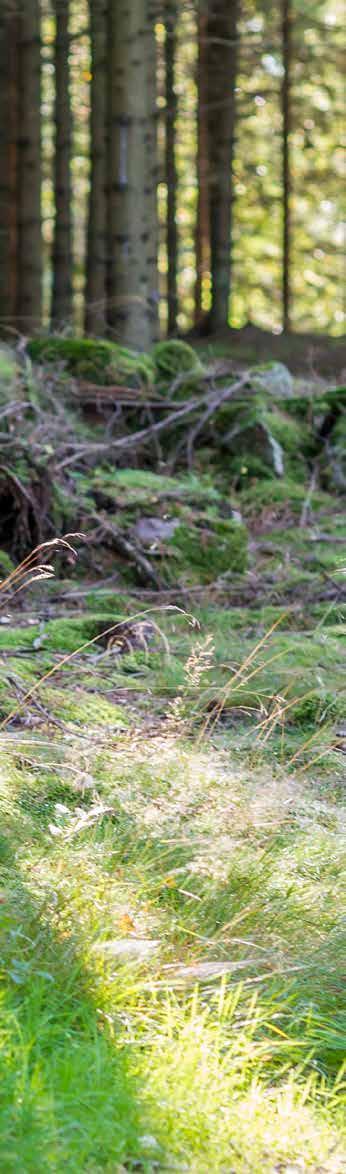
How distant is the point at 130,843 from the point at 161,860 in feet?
0.38

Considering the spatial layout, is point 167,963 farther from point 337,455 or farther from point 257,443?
point 337,455

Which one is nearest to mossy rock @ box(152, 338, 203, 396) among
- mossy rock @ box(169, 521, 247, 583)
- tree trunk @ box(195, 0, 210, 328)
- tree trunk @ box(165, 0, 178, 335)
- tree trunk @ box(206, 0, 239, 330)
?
mossy rock @ box(169, 521, 247, 583)

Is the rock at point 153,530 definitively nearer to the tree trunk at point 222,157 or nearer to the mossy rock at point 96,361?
the mossy rock at point 96,361

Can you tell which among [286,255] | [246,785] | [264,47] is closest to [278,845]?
[246,785]

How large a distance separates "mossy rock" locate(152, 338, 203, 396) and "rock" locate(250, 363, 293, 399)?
487 mm

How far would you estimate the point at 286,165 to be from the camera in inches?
783

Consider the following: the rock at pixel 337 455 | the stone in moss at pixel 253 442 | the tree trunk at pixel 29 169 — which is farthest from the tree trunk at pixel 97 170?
the stone in moss at pixel 253 442

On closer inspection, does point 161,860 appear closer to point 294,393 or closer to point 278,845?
point 278,845

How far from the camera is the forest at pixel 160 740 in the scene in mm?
2316

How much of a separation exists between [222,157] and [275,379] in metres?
9.51

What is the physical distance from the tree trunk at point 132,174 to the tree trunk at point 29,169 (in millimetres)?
2456

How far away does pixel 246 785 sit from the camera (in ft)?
11.0

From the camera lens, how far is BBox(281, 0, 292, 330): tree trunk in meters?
18.1

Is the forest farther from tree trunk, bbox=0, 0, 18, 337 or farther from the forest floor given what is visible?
tree trunk, bbox=0, 0, 18, 337
